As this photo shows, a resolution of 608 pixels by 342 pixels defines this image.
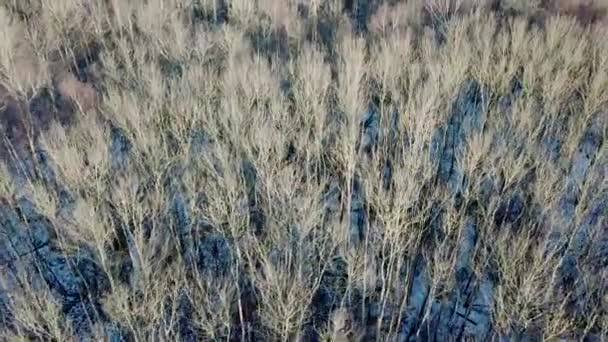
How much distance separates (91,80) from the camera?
22.8 m

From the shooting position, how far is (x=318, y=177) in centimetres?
1803

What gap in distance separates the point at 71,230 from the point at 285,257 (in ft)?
17.7

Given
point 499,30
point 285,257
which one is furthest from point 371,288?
point 499,30

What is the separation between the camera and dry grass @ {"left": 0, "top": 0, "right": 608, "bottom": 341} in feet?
46.9

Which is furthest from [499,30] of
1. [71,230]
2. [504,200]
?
[71,230]

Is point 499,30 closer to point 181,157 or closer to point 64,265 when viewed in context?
point 181,157

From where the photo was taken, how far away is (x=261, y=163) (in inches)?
640

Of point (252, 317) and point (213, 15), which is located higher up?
point (213, 15)

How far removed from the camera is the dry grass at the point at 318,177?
1430 centimetres

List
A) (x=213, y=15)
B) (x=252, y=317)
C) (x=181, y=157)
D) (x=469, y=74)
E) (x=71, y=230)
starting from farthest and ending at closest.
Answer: (x=213, y=15), (x=469, y=74), (x=181, y=157), (x=252, y=317), (x=71, y=230)

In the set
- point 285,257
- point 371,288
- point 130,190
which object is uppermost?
point 130,190

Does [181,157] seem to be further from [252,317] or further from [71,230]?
[252,317]

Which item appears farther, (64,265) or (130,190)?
(64,265)

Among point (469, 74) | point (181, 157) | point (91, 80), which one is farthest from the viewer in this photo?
point (91, 80)
